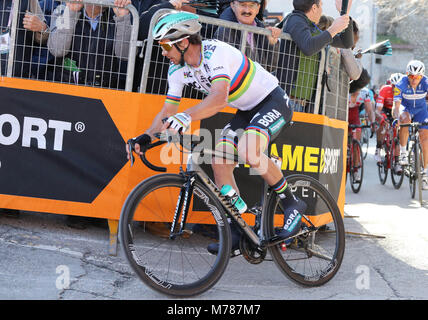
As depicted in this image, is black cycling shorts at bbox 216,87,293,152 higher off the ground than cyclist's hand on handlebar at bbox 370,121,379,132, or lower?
lower

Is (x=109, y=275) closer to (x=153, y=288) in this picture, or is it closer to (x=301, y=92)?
(x=153, y=288)

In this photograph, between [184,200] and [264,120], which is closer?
[184,200]

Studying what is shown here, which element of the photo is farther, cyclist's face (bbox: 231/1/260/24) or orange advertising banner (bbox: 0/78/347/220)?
cyclist's face (bbox: 231/1/260/24)

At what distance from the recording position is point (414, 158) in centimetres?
998

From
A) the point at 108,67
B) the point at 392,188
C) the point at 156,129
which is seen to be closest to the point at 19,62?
the point at 108,67

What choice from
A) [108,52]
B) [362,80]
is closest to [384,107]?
[362,80]

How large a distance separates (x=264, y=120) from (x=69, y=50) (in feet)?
7.31

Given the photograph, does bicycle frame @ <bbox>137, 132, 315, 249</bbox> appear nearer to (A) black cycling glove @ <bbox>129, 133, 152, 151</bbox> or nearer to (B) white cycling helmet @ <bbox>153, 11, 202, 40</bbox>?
(A) black cycling glove @ <bbox>129, 133, 152, 151</bbox>

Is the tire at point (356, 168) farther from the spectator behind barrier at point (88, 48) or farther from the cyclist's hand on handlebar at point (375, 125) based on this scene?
the spectator behind barrier at point (88, 48)

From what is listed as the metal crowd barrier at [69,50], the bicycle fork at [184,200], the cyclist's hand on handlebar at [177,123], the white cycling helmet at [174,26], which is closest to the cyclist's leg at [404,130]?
the metal crowd barrier at [69,50]

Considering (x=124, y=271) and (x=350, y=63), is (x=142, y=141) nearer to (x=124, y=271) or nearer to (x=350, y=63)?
(x=124, y=271)

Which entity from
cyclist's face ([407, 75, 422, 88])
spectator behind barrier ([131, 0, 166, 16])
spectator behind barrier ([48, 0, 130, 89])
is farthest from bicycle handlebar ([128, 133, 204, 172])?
cyclist's face ([407, 75, 422, 88])

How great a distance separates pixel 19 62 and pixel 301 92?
2767 millimetres

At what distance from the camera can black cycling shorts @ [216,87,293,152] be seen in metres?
4.41
